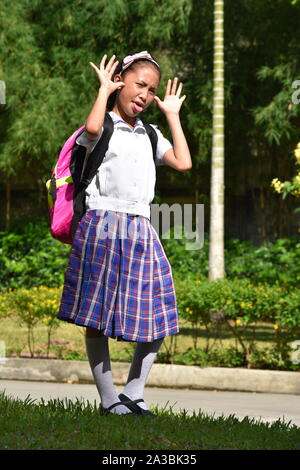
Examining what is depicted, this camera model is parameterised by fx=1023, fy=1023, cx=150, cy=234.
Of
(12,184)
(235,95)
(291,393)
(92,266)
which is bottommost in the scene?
(291,393)

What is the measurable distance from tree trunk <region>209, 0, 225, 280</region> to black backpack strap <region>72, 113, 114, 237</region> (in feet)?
34.4

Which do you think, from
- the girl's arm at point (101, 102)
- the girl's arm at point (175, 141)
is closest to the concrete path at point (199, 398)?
the girl's arm at point (175, 141)

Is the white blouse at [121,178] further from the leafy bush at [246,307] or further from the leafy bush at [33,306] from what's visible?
the leafy bush at [33,306]

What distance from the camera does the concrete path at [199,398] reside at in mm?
8500

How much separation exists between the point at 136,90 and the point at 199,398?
4201 mm

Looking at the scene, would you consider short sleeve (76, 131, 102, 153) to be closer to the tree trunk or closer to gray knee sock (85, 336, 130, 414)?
gray knee sock (85, 336, 130, 414)

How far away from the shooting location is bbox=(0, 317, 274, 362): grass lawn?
11.7 metres

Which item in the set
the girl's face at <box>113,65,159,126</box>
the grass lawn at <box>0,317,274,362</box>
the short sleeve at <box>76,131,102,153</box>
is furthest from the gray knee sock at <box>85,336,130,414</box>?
the grass lawn at <box>0,317,274,362</box>

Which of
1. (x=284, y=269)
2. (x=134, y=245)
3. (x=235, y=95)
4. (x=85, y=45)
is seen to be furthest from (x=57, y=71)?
(x=134, y=245)

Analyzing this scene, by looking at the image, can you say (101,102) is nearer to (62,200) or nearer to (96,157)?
(96,157)

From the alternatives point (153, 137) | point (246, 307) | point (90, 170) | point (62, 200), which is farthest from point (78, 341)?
point (90, 170)
